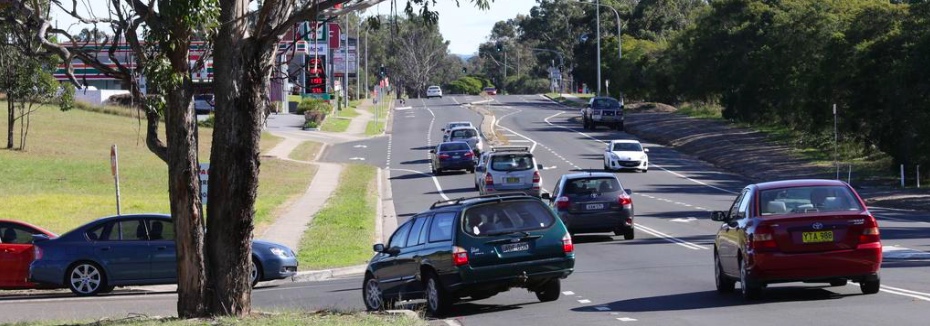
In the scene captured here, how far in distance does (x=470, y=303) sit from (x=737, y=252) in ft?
12.1

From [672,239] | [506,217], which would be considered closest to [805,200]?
[506,217]

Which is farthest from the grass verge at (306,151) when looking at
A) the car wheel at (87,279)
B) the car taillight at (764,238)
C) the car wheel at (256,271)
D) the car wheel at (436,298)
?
the car taillight at (764,238)

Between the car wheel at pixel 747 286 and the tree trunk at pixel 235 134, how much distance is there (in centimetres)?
576

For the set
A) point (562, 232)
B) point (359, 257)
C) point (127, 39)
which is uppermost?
point (127, 39)

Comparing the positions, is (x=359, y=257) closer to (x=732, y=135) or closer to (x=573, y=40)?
(x=732, y=135)

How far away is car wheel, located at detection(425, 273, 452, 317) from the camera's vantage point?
15234 mm

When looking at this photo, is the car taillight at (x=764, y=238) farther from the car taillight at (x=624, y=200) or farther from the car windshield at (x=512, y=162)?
the car windshield at (x=512, y=162)

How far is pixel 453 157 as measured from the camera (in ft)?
169

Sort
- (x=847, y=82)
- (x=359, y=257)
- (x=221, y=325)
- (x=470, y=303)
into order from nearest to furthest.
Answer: (x=221, y=325) → (x=470, y=303) → (x=359, y=257) → (x=847, y=82)

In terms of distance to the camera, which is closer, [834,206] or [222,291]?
[222,291]

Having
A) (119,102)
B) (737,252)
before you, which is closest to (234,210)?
(737,252)

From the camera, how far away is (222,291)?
44.2 ft

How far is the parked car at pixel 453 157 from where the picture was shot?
2029 inches

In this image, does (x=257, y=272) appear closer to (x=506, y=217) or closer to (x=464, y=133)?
(x=506, y=217)
